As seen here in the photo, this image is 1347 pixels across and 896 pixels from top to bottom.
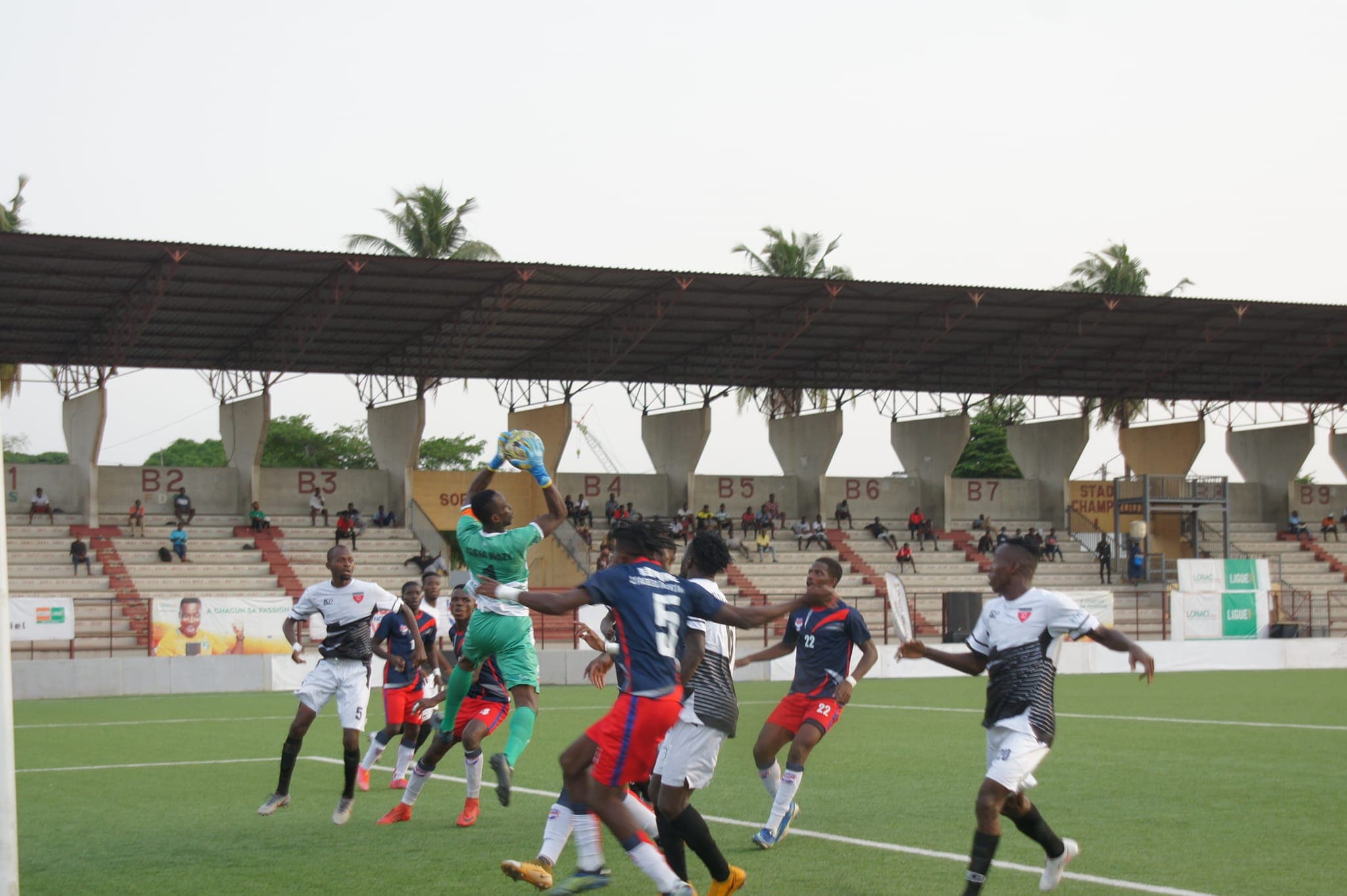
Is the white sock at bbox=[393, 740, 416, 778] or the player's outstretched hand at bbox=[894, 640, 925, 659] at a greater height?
the player's outstretched hand at bbox=[894, 640, 925, 659]

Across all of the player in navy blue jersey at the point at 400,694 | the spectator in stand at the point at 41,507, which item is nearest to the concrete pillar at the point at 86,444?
the spectator in stand at the point at 41,507

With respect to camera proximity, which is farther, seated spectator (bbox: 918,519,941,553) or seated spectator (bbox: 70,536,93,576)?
seated spectator (bbox: 918,519,941,553)

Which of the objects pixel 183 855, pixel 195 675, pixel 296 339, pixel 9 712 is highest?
pixel 296 339

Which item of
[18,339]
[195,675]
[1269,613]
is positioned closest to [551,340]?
[18,339]

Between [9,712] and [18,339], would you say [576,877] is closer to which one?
[9,712]

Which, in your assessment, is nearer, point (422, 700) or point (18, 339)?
point (422, 700)

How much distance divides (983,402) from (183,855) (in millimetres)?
48841

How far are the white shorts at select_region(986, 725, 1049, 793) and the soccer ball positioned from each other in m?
3.48

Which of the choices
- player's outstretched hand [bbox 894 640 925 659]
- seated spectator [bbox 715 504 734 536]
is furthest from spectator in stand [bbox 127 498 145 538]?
player's outstretched hand [bbox 894 640 925 659]

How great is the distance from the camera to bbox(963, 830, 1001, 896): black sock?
7.77 m

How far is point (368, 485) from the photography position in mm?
50219

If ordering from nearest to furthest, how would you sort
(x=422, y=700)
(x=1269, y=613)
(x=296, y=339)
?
(x=422, y=700)
(x=1269, y=613)
(x=296, y=339)

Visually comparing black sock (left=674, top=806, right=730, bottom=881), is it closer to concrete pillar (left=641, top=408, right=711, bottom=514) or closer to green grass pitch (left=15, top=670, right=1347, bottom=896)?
green grass pitch (left=15, top=670, right=1347, bottom=896)

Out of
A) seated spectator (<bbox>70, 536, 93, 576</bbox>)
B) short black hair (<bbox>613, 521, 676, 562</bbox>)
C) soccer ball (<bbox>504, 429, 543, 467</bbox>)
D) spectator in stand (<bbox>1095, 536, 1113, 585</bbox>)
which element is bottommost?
spectator in stand (<bbox>1095, 536, 1113, 585</bbox>)
